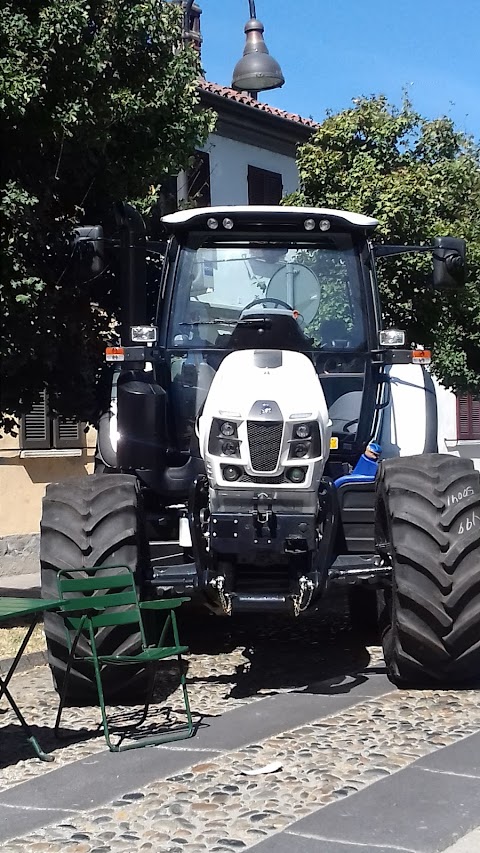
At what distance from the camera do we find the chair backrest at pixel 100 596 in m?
6.49

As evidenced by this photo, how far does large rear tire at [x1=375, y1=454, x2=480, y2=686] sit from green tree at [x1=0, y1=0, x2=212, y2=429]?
3.32 metres

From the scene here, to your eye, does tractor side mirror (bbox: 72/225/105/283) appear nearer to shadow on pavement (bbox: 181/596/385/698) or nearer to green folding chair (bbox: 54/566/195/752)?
green folding chair (bbox: 54/566/195/752)

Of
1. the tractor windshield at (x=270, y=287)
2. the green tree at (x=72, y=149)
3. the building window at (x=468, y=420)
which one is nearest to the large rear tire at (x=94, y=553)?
the tractor windshield at (x=270, y=287)

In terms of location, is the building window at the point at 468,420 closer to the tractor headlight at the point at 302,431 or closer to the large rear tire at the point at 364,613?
the large rear tire at the point at 364,613

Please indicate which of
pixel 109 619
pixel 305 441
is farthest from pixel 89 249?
pixel 109 619

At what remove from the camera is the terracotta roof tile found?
21627 millimetres

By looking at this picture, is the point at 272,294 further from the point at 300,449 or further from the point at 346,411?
the point at 300,449

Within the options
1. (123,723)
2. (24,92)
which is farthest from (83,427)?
(123,723)

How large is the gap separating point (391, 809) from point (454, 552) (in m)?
2.09

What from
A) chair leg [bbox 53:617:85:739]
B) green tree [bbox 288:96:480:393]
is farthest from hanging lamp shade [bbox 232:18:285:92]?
chair leg [bbox 53:617:85:739]

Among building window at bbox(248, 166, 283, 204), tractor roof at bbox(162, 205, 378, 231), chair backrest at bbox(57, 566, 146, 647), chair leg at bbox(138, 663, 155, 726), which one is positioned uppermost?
building window at bbox(248, 166, 283, 204)

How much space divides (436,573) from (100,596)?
1.80 metres

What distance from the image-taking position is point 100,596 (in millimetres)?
6613

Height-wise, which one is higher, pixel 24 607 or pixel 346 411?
pixel 346 411
